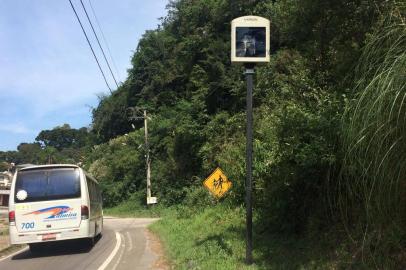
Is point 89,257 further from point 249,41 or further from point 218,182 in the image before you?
point 249,41

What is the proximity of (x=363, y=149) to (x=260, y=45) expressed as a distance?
16.6 ft

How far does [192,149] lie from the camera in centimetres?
4553

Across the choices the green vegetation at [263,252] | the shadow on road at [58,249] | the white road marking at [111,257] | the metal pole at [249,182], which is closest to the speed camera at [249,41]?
the metal pole at [249,182]

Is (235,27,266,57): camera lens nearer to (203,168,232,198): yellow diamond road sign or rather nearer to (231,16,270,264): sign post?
(231,16,270,264): sign post

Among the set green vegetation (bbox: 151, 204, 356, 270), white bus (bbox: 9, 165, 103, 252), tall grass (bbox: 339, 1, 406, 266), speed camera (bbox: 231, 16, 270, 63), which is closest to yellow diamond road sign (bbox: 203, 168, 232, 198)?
green vegetation (bbox: 151, 204, 356, 270)

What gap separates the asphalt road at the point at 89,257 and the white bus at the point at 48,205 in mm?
740

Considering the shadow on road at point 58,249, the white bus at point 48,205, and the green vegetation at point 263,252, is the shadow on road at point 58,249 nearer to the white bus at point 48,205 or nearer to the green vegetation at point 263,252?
the white bus at point 48,205

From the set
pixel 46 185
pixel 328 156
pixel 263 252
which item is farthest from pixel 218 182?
pixel 328 156

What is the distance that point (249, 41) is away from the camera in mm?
10406

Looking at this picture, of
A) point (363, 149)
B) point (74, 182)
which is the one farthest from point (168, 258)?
point (363, 149)

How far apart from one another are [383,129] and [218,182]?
15002 millimetres

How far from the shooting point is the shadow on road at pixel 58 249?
1695 cm

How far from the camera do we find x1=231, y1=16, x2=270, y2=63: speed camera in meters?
10.3

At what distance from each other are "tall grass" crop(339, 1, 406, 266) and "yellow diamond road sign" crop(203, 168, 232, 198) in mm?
13626
